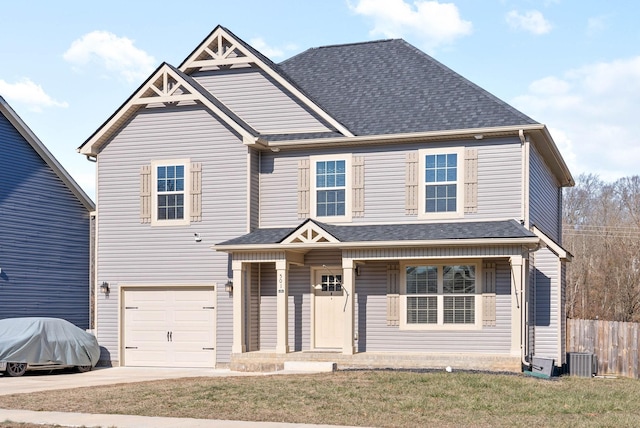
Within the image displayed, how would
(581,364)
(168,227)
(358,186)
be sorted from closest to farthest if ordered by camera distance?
1. (358,186)
2. (581,364)
3. (168,227)

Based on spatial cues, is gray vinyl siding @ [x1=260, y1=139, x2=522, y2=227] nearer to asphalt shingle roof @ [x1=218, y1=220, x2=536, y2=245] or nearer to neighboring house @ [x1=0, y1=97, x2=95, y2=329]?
asphalt shingle roof @ [x1=218, y1=220, x2=536, y2=245]

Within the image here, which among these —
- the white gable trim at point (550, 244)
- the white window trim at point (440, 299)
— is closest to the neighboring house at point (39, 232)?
the white window trim at point (440, 299)

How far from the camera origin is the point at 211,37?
23.6 m

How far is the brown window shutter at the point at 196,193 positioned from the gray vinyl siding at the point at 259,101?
197 cm

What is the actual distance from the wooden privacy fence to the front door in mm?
6935

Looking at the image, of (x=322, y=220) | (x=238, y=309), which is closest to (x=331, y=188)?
(x=322, y=220)

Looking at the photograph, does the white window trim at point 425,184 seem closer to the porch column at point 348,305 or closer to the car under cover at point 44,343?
the porch column at point 348,305

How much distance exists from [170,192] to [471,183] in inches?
311

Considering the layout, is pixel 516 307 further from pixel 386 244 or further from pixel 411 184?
pixel 411 184

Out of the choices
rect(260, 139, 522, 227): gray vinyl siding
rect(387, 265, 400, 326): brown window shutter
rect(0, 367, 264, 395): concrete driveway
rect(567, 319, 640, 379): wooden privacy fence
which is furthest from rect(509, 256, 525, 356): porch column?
rect(0, 367, 264, 395): concrete driveway

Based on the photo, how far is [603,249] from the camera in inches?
1972

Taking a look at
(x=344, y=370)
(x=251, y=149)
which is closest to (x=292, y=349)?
(x=344, y=370)

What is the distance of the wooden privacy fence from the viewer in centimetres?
2372

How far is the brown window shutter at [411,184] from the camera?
21.5 metres
